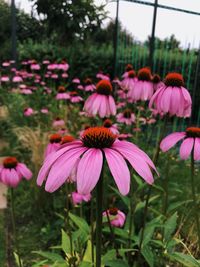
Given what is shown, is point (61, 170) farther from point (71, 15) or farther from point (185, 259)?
Answer: point (71, 15)

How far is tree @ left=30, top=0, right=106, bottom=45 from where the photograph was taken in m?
6.85

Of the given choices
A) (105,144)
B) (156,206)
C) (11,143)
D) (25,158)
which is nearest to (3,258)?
(156,206)

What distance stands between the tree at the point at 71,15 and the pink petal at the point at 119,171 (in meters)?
6.21

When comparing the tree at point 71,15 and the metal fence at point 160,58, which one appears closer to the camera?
the metal fence at point 160,58

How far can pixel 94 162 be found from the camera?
0.69 meters

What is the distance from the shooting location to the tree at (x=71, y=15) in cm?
685

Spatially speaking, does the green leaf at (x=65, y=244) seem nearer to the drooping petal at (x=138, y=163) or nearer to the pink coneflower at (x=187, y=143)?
the pink coneflower at (x=187, y=143)

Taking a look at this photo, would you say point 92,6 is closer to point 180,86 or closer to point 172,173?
point 172,173

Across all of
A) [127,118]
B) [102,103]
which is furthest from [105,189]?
[102,103]

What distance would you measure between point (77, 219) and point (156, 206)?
1.13 m

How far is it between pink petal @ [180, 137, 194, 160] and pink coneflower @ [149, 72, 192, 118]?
82 millimetres

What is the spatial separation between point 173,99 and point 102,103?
1.95ft

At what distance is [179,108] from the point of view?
1221mm

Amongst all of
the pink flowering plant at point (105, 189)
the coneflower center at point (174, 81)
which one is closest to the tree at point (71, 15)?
the pink flowering plant at point (105, 189)
